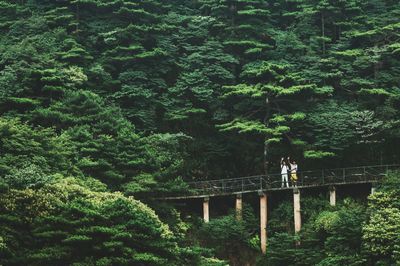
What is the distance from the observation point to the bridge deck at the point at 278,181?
29.6 metres

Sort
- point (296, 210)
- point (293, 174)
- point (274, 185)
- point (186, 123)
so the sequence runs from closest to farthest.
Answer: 1. point (296, 210)
2. point (293, 174)
3. point (274, 185)
4. point (186, 123)

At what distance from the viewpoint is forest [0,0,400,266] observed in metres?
21.0

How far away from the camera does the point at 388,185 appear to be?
1025 inches

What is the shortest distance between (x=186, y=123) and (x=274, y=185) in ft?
23.5

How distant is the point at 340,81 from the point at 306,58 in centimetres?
245

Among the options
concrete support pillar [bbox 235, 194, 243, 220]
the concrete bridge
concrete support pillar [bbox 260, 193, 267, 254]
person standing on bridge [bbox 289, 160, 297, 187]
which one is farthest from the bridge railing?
concrete support pillar [bbox 260, 193, 267, 254]

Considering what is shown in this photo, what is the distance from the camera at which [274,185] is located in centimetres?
3122

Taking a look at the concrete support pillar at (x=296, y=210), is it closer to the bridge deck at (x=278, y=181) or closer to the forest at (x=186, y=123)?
the bridge deck at (x=278, y=181)

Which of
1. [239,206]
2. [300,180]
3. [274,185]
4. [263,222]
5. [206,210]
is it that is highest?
[300,180]

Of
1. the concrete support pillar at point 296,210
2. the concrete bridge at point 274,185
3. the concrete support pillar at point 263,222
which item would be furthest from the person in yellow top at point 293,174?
the concrete support pillar at point 263,222

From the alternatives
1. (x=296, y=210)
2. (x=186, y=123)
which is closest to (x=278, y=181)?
(x=296, y=210)

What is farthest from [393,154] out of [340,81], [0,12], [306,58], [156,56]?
[0,12]

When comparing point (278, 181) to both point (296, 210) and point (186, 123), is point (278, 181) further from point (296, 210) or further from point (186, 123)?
point (186, 123)

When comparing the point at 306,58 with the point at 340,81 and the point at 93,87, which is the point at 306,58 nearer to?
the point at 340,81
